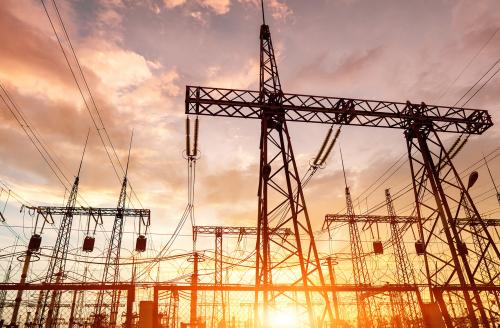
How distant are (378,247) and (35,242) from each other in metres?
25.2

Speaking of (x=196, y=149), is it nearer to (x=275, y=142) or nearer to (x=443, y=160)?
(x=275, y=142)

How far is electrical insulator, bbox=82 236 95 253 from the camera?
67.8 feet

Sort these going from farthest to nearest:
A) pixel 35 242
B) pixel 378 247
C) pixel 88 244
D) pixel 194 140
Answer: pixel 378 247, pixel 88 244, pixel 35 242, pixel 194 140

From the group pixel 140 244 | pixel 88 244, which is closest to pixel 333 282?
pixel 140 244

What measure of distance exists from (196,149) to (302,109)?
4.85 metres

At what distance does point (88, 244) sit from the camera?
2083 centimetres

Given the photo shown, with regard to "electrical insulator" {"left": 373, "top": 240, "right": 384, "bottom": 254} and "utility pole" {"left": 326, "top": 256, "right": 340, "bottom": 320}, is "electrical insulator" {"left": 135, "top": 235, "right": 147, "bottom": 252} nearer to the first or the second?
"utility pole" {"left": 326, "top": 256, "right": 340, "bottom": 320}

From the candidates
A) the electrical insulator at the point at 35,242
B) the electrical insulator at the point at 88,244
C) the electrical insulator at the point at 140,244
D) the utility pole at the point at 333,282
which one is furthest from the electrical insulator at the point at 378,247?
the electrical insulator at the point at 35,242

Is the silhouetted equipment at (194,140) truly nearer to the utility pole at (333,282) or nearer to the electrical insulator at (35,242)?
the utility pole at (333,282)

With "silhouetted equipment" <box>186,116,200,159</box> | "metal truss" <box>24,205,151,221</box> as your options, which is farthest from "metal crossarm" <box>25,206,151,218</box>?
"silhouetted equipment" <box>186,116,200,159</box>

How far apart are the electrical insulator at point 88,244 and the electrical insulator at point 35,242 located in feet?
8.86

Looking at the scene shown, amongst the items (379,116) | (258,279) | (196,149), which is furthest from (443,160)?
(196,149)

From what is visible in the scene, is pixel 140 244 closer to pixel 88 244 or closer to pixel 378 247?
pixel 88 244

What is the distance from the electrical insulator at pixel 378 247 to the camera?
2417 cm
